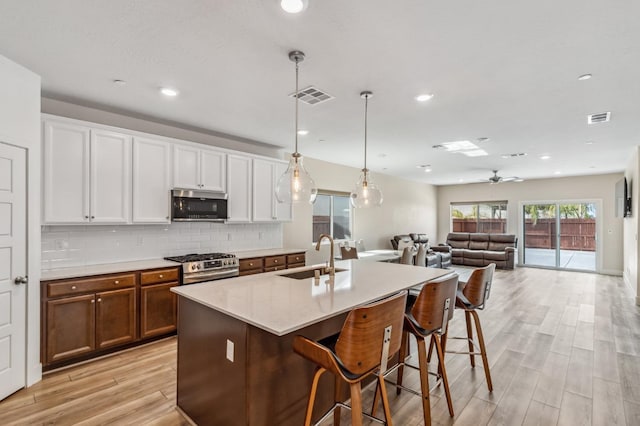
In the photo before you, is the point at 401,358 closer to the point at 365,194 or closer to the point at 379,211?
the point at 365,194

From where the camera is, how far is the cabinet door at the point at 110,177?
3.46 meters

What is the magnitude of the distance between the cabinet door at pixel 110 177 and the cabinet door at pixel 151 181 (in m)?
0.08

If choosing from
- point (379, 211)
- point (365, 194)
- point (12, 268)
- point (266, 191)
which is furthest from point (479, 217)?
point (12, 268)

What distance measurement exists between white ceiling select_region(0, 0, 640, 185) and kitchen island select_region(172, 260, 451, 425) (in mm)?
1801

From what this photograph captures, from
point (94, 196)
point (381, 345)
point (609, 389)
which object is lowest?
point (609, 389)

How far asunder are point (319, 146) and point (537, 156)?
4.28 metres

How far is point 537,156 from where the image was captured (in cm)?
628

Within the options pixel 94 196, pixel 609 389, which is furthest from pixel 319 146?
pixel 609 389

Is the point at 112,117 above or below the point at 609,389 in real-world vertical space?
above

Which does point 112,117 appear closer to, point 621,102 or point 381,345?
point 381,345

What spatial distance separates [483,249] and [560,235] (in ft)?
6.70

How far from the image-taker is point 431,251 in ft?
29.2

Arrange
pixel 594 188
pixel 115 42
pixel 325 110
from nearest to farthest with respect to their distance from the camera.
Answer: pixel 115 42 < pixel 325 110 < pixel 594 188

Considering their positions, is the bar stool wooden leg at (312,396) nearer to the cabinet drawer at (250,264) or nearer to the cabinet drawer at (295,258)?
the cabinet drawer at (250,264)
